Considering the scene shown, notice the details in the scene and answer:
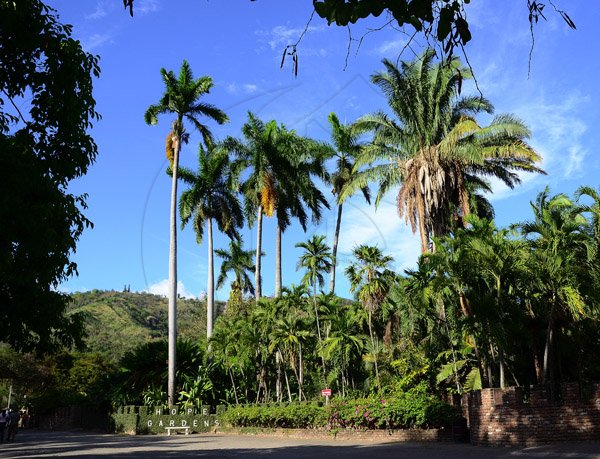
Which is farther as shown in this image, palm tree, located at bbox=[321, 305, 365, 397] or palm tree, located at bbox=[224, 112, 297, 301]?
palm tree, located at bbox=[224, 112, 297, 301]

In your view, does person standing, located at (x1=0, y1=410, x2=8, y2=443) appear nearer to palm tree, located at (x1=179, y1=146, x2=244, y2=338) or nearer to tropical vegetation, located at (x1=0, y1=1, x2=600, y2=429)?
tropical vegetation, located at (x1=0, y1=1, x2=600, y2=429)

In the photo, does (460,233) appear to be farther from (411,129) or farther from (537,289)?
(411,129)

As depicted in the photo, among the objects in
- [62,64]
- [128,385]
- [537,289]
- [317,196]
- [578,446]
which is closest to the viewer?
[62,64]

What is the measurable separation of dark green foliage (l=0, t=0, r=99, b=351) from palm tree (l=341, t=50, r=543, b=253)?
738 inches

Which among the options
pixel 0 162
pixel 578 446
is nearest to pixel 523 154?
pixel 578 446

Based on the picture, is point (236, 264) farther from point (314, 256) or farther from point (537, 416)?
point (537, 416)

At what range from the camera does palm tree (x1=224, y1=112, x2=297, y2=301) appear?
3644cm

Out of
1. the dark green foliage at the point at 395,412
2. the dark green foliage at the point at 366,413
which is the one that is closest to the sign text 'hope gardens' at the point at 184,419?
the dark green foliage at the point at 366,413

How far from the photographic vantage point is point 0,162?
26.7 ft

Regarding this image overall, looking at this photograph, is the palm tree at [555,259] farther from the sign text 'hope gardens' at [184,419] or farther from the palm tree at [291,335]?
the sign text 'hope gardens' at [184,419]

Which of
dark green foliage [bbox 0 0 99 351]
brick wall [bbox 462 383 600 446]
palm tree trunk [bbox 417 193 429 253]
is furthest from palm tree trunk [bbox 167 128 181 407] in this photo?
dark green foliage [bbox 0 0 99 351]

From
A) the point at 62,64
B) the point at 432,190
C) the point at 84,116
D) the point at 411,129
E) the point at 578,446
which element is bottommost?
the point at 578,446

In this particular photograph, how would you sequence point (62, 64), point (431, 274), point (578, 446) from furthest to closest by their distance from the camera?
point (431, 274), point (578, 446), point (62, 64)

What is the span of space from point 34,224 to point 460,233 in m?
13.8
